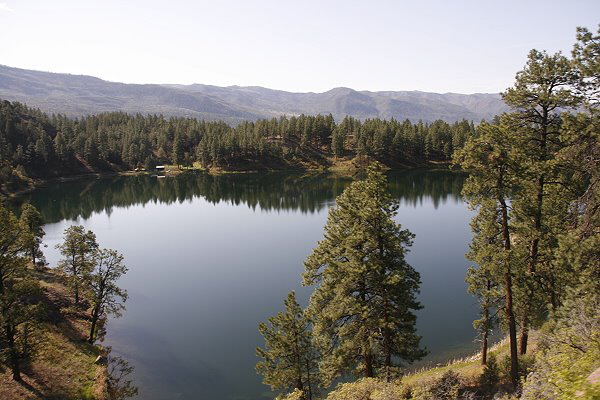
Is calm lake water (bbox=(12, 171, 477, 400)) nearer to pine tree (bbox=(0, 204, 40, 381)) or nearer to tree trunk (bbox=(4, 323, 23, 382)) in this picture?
tree trunk (bbox=(4, 323, 23, 382))

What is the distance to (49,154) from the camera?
163875 millimetres

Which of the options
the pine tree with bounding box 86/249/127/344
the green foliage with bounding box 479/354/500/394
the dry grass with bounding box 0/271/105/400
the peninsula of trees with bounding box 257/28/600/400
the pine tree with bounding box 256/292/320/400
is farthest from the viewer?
the pine tree with bounding box 86/249/127/344

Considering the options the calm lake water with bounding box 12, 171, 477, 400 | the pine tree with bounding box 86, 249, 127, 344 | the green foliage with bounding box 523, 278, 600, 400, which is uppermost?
the green foliage with bounding box 523, 278, 600, 400

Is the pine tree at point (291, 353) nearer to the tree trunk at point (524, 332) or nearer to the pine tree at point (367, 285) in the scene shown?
the pine tree at point (367, 285)

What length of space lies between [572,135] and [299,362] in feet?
64.4

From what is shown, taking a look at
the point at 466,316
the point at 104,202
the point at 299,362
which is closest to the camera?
the point at 299,362

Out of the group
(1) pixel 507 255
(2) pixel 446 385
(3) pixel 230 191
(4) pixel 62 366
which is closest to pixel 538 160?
(1) pixel 507 255

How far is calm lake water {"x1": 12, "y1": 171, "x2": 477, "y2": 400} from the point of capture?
38.1 metres

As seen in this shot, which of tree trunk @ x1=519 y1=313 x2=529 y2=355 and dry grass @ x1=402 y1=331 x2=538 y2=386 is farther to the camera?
dry grass @ x1=402 y1=331 x2=538 y2=386

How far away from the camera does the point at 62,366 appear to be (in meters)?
34.9

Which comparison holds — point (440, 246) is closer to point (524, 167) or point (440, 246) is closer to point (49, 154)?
point (524, 167)

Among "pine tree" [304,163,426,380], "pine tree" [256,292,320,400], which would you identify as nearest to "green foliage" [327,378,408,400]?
"pine tree" [304,163,426,380]

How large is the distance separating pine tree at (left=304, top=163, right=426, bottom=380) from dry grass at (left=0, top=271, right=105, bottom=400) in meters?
20.6

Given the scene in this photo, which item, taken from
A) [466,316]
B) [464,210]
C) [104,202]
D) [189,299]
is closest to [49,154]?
[104,202]
